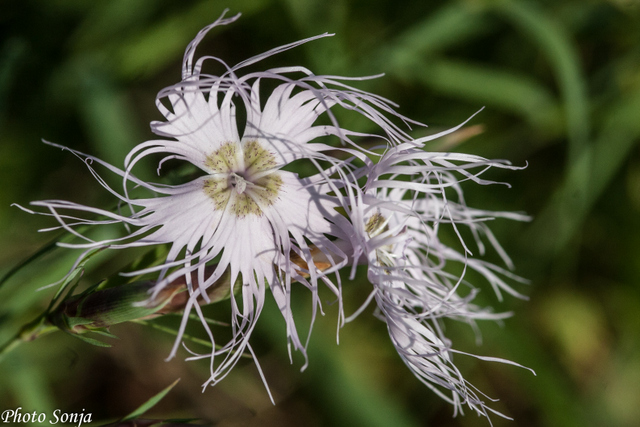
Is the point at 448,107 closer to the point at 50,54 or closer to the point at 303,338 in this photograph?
the point at 303,338

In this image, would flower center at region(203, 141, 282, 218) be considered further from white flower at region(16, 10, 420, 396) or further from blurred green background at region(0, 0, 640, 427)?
blurred green background at region(0, 0, 640, 427)

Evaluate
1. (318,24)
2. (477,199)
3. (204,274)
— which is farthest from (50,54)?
(477,199)

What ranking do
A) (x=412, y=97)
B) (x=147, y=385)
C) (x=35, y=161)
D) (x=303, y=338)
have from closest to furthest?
1. (x=303, y=338)
2. (x=35, y=161)
3. (x=147, y=385)
4. (x=412, y=97)

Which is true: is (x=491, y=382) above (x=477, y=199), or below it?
below

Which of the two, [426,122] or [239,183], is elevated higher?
[239,183]

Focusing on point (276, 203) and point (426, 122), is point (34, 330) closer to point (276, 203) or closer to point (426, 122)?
point (276, 203)

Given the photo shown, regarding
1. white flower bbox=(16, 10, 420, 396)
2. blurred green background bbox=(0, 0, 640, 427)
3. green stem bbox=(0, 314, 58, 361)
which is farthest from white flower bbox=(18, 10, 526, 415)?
blurred green background bbox=(0, 0, 640, 427)

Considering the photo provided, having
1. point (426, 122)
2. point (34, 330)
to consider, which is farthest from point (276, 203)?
point (426, 122)
